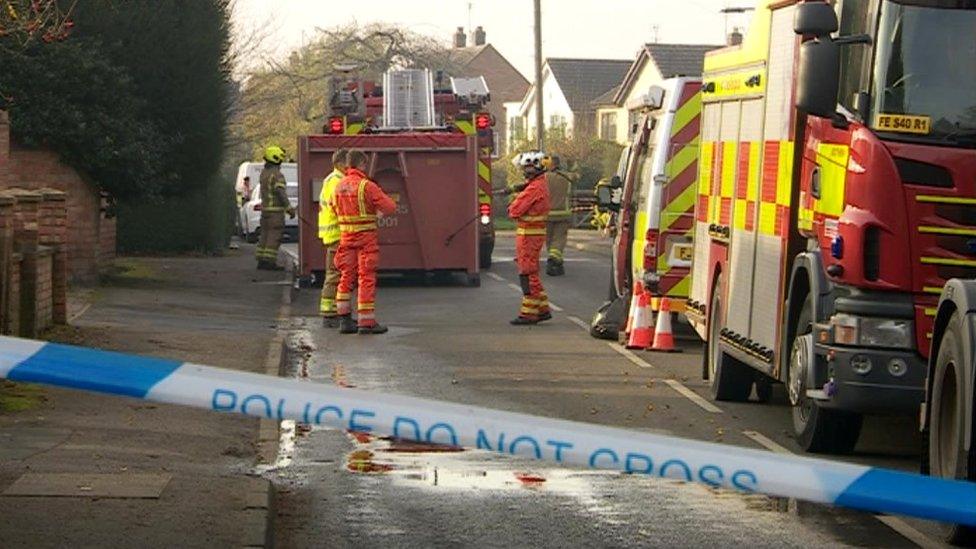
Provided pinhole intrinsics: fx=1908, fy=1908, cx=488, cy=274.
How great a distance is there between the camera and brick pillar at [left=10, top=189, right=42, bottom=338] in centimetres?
1552

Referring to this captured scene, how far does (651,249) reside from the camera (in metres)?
17.7

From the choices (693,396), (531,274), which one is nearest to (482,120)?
(531,274)

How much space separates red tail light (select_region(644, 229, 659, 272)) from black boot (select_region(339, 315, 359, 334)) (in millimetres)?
3456

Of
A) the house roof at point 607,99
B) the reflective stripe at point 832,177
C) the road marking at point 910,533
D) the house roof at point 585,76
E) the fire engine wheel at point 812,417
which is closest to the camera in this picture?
the road marking at point 910,533

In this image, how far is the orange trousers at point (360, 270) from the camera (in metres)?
19.1

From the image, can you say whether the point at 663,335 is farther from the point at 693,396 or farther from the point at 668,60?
the point at 668,60

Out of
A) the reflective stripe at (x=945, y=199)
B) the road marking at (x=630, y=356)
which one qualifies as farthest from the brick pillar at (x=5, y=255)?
the reflective stripe at (x=945, y=199)

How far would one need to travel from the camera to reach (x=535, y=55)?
5078cm

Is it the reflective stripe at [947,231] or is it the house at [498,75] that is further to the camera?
the house at [498,75]

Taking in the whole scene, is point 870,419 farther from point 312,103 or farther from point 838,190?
point 312,103

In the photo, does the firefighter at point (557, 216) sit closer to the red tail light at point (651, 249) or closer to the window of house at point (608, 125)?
the red tail light at point (651, 249)

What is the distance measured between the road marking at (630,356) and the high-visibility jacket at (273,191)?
1073 centimetres

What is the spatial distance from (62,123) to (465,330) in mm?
6487

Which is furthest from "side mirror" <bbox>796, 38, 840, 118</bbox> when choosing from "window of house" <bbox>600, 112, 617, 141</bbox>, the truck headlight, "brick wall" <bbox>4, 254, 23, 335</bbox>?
"window of house" <bbox>600, 112, 617, 141</bbox>
